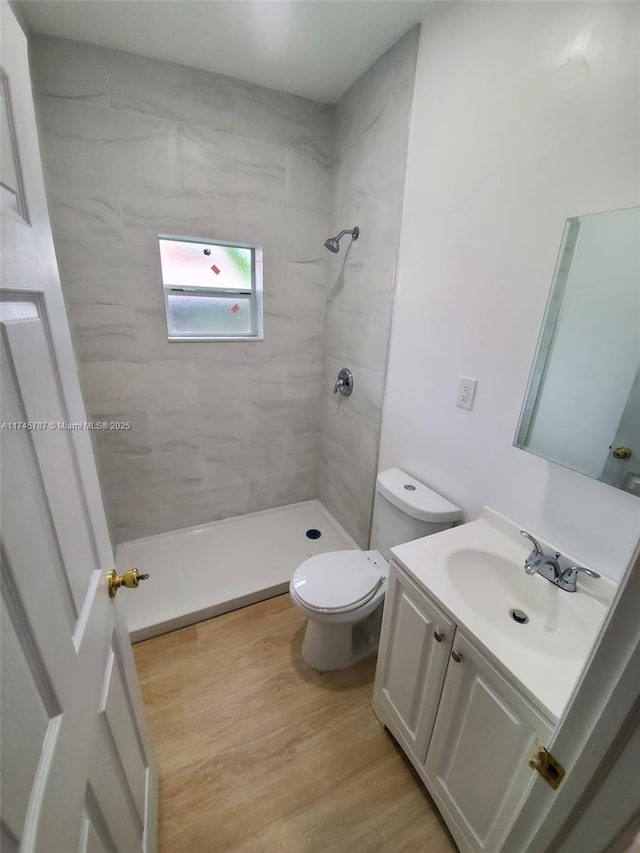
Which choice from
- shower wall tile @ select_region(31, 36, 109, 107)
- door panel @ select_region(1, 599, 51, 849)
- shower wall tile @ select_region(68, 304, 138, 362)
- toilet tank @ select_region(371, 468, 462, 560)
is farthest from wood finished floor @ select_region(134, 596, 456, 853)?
shower wall tile @ select_region(31, 36, 109, 107)

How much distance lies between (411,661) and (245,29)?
8.09ft

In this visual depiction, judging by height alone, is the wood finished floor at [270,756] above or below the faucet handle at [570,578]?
below

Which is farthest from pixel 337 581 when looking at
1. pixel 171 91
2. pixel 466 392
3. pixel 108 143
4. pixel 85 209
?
pixel 171 91

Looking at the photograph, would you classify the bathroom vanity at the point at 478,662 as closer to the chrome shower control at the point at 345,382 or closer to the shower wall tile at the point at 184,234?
the chrome shower control at the point at 345,382

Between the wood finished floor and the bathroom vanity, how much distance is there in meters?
0.14

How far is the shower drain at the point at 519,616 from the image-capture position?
996 millimetres

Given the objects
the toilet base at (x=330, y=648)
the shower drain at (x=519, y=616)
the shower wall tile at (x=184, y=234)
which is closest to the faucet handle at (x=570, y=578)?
the shower drain at (x=519, y=616)

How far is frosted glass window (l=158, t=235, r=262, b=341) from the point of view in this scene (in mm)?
1921

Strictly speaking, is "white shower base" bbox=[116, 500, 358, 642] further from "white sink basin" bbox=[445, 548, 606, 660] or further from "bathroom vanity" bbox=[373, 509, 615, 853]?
"white sink basin" bbox=[445, 548, 606, 660]

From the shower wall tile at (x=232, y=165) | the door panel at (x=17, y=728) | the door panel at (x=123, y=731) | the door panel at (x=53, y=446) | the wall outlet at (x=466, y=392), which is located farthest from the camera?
the shower wall tile at (x=232, y=165)

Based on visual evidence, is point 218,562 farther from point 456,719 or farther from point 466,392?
point 466,392

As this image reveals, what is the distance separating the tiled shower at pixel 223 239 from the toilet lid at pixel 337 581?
55 cm

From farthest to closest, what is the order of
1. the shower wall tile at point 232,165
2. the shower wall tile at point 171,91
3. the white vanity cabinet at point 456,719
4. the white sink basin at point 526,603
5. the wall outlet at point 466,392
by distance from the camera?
1. the shower wall tile at point 232,165
2. the shower wall tile at point 171,91
3. the wall outlet at point 466,392
4. the white sink basin at point 526,603
5. the white vanity cabinet at point 456,719

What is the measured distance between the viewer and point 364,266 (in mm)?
1823
